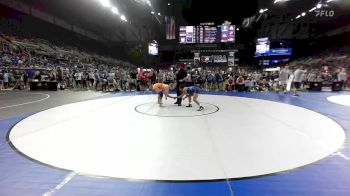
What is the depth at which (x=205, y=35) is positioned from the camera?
72.7ft

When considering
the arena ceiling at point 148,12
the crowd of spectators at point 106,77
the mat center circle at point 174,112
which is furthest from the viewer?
the arena ceiling at point 148,12

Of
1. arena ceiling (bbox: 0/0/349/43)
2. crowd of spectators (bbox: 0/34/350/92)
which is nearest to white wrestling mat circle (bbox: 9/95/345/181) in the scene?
crowd of spectators (bbox: 0/34/350/92)

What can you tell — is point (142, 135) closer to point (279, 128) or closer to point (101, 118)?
point (101, 118)

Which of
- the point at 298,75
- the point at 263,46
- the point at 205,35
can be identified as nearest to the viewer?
the point at 298,75

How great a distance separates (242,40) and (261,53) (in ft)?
21.6

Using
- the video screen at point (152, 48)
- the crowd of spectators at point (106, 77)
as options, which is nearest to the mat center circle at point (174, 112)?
the crowd of spectators at point (106, 77)

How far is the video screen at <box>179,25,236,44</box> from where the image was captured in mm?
21953

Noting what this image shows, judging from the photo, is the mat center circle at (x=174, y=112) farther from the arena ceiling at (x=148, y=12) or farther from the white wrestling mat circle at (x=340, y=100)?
the arena ceiling at (x=148, y=12)

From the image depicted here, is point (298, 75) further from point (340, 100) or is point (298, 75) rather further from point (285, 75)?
point (340, 100)

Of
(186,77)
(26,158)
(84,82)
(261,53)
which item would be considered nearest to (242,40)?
(261,53)

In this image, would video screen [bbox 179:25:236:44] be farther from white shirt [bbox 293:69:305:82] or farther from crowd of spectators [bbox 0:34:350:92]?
white shirt [bbox 293:69:305:82]

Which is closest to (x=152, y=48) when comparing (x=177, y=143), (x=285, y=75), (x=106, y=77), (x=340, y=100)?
(x=106, y=77)

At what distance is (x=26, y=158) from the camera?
384 centimetres

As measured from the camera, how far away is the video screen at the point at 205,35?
21953 millimetres
